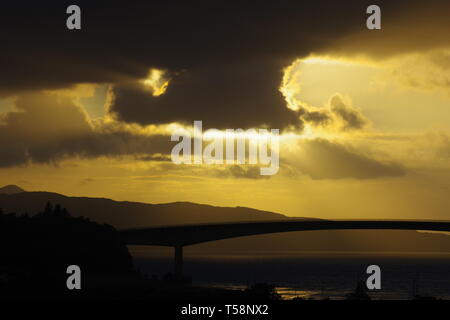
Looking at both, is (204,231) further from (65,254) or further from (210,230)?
(65,254)

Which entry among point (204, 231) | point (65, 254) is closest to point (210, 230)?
point (204, 231)

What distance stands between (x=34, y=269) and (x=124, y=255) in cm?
4461

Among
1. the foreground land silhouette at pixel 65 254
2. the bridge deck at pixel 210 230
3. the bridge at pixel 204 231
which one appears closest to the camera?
the foreground land silhouette at pixel 65 254

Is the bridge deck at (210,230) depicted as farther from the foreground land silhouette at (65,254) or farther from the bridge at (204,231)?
the foreground land silhouette at (65,254)

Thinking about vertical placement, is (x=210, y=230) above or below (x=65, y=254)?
above

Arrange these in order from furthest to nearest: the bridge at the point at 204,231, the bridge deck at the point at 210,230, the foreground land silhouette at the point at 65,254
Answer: the bridge deck at the point at 210,230, the bridge at the point at 204,231, the foreground land silhouette at the point at 65,254

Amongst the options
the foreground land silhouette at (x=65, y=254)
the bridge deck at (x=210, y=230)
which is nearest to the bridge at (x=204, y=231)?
the bridge deck at (x=210, y=230)

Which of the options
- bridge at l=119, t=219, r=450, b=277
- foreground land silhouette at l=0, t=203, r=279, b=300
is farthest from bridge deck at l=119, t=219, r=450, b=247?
foreground land silhouette at l=0, t=203, r=279, b=300

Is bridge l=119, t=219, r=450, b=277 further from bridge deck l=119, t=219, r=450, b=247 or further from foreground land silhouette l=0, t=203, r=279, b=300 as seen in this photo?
foreground land silhouette l=0, t=203, r=279, b=300

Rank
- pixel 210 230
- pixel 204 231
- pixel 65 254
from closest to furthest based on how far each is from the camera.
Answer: pixel 65 254 < pixel 210 230 < pixel 204 231
